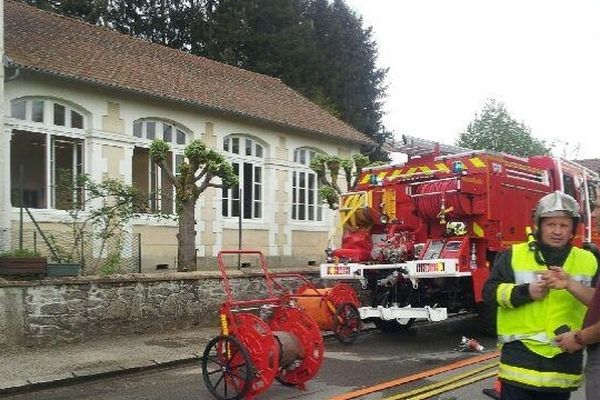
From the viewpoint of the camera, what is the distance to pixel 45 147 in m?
14.7

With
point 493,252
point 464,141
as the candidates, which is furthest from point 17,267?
point 464,141

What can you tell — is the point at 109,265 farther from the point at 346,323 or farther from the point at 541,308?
the point at 541,308

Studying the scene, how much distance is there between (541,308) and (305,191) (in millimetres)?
17658

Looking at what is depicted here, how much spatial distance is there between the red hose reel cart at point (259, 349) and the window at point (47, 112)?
9.40 meters

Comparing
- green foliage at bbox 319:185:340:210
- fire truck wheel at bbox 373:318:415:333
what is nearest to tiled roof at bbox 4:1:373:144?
green foliage at bbox 319:185:340:210

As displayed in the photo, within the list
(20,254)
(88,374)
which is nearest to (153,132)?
(20,254)

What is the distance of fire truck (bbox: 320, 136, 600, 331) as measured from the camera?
9.83 m

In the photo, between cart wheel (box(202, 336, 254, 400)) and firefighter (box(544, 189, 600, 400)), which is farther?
cart wheel (box(202, 336, 254, 400))

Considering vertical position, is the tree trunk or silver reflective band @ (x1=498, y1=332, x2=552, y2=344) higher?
the tree trunk

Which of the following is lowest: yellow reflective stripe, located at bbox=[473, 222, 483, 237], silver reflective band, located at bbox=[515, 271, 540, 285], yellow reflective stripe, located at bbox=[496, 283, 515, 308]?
yellow reflective stripe, located at bbox=[496, 283, 515, 308]

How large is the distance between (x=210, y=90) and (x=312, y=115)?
428 centimetres

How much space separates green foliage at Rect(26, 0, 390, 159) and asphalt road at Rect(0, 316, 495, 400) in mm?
19387

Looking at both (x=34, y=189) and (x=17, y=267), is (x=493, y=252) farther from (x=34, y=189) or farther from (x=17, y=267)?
(x=34, y=189)

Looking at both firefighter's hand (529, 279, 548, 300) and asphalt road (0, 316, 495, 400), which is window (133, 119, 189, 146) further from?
firefighter's hand (529, 279, 548, 300)
